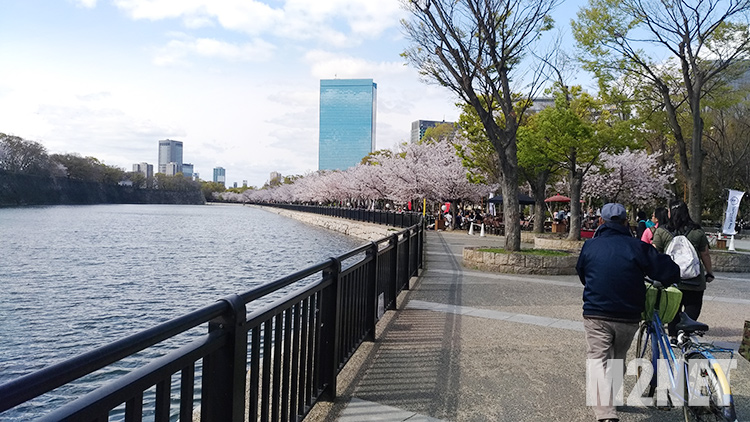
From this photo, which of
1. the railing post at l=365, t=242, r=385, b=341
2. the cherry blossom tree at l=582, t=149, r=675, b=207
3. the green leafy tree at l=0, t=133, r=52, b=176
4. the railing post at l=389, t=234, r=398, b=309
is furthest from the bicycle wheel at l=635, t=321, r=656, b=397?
the green leafy tree at l=0, t=133, r=52, b=176

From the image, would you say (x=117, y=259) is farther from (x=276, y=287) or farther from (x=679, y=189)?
(x=679, y=189)

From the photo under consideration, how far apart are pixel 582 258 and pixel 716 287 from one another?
1023 cm

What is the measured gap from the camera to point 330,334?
4.50 meters

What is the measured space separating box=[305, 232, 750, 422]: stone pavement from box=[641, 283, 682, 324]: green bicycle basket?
2.63 feet

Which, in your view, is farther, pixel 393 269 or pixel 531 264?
pixel 531 264

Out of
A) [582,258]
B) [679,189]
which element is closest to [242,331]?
[582,258]

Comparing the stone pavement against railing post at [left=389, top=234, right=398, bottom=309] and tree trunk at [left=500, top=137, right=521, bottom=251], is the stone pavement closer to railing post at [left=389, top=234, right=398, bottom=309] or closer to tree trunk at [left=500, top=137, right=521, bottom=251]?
railing post at [left=389, top=234, right=398, bottom=309]

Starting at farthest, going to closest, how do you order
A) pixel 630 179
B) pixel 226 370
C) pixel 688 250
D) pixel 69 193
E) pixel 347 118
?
1. pixel 347 118
2. pixel 69 193
3. pixel 630 179
4. pixel 688 250
5. pixel 226 370

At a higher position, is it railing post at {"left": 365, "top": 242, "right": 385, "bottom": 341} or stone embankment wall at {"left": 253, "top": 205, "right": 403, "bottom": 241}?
railing post at {"left": 365, "top": 242, "right": 385, "bottom": 341}

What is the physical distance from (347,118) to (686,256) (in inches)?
7560

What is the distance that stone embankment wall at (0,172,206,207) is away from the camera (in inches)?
3445

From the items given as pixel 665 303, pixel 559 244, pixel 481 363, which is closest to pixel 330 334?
pixel 481 363

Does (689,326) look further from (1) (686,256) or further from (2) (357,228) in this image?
(2) (357,228)

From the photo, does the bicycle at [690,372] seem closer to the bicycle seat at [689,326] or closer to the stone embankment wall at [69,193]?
the bicycle seat at [689,326]
